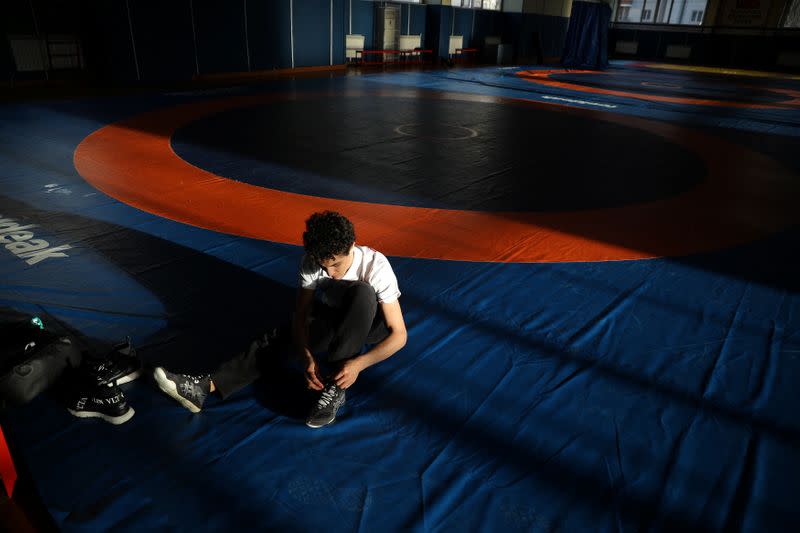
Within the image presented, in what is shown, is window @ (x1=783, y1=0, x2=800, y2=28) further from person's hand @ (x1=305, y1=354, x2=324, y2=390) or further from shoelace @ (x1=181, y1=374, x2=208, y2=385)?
shoelace @ (x1=181, y1=374, x2=208, y2=385)

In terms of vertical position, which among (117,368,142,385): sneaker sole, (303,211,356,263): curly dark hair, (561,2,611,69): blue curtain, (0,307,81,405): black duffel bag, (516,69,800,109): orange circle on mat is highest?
(561,2,611,69): blue curtain

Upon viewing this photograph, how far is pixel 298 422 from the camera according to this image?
2469mm

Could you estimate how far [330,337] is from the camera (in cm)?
261

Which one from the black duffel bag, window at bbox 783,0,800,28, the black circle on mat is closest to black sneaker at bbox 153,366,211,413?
the black duffel bag

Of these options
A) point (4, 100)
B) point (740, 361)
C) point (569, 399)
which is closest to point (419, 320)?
point (569, 399)

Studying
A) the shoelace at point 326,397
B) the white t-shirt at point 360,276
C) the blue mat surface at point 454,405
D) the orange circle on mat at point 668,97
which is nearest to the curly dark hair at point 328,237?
the white t-shirt at point 360,276

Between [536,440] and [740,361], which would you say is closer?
[536,440]

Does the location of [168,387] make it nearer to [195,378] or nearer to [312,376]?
[195,378]

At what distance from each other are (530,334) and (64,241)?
365 centimetres

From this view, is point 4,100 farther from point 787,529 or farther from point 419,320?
point 787,529

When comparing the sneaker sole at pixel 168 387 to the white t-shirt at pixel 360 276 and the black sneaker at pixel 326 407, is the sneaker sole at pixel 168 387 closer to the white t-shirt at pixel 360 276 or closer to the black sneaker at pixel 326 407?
the black sneaker at pixel 326 407

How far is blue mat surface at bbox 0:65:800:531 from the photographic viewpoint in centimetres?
205

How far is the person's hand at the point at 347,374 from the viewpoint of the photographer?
2.47 meters

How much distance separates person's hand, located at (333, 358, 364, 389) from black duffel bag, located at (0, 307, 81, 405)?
4.06 feet
